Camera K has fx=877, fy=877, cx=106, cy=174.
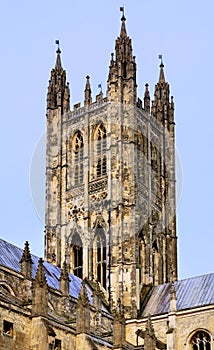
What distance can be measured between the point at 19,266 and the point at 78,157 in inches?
600

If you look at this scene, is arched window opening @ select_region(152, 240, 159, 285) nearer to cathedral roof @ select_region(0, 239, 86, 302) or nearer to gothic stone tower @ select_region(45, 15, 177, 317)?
gothic stone tower @ select_region(45, 15, 177, 317)

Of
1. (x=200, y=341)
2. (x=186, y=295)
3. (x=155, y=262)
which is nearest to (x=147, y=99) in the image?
(x=155, y=262)

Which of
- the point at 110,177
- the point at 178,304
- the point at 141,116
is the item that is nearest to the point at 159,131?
the point at 141,116

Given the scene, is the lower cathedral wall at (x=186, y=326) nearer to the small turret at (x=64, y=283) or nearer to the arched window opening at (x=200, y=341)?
the arched window opening at (x=200, y=341)

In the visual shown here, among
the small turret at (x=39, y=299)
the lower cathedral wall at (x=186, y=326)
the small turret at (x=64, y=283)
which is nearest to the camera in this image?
the small turret at (x=39, y=299)

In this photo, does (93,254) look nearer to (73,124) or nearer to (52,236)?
(52,236)

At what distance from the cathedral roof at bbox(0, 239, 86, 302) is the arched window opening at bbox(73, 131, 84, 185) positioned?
841 cm

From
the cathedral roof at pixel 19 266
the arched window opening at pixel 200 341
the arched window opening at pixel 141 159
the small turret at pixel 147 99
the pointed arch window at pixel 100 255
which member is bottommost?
the arched window opening at pixel 200 341

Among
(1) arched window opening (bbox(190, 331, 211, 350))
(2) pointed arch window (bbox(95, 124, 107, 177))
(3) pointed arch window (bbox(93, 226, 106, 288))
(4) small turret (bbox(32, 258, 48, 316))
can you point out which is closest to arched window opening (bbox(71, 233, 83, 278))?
(3) pointed arch window (bbox(93, 226, 106, 288))

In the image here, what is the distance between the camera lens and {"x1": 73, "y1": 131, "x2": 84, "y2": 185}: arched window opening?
61438 millimetres

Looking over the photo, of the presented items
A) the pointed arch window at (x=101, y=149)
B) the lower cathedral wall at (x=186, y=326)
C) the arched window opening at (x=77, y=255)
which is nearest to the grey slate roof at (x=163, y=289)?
the lower cathedral wall at (x=186, y=326)

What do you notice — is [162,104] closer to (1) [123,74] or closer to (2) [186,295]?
(1) [123,74]

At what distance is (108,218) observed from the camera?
5791 cm

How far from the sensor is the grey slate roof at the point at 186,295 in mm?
52469
